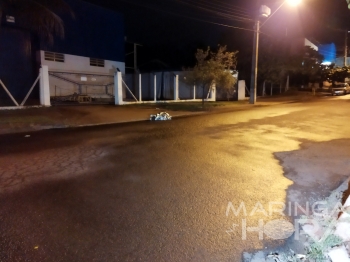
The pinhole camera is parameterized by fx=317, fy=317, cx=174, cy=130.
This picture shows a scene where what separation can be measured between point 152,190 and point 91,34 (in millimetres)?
26683

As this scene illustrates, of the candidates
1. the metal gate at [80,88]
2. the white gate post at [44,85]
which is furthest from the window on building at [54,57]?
the white gate post at [44,85]

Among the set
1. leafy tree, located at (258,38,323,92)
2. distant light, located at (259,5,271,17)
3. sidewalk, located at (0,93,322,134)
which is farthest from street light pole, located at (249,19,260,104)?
leafy tree, located at (258,38,323,92)

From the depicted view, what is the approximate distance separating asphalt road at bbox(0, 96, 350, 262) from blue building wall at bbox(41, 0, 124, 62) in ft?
61.3

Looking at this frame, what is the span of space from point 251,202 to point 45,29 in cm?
1660

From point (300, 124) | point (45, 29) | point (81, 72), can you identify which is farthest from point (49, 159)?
point (81, 72)

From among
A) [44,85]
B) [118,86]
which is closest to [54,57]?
[118,86]

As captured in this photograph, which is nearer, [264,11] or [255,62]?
[264,11]

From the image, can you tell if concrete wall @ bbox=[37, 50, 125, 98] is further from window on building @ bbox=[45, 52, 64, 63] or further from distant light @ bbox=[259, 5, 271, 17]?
distant light @ bbox=[259, 5, 271, 17]

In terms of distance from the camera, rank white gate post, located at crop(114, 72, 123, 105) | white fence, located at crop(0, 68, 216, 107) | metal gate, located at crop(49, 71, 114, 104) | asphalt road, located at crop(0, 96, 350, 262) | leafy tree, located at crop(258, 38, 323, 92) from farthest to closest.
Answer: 1. leafy tree, located at crop(258, 38, 323, 92)
2. white fence, located at crop(0, 68, 216, 107)
3. metal gate, located at crop(49, 71, 114, 104)
4. white gate post, located at crop(114, 72, 123, 105)
5. asphalt road, located at crop(0, 96, 350, 262)

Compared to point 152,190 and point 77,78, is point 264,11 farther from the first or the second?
point 152,190

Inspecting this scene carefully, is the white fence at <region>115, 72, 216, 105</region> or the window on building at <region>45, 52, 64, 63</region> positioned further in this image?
the white fence at <region>115, 72, 216, 105</region>

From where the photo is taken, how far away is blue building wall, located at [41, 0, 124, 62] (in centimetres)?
2689

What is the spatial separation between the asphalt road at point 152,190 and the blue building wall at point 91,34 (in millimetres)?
18689

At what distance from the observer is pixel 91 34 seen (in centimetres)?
2916
